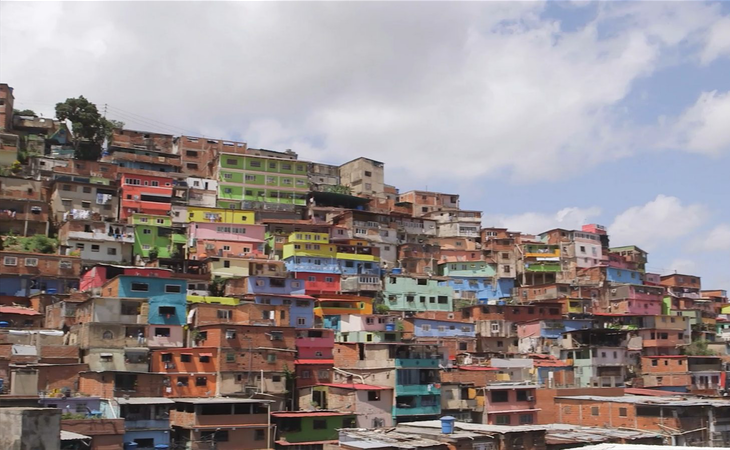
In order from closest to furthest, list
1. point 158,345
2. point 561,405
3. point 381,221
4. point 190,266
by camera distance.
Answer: point 158,345 → point 561,405 → point 190,266 → point 381,221

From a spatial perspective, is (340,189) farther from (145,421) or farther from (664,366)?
(145,421)

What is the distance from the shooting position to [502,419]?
47375 millimetres

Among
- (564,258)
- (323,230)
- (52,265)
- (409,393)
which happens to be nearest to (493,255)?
(564,258)

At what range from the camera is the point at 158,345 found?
44688 mm

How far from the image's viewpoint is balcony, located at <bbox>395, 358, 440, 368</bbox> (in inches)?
1850

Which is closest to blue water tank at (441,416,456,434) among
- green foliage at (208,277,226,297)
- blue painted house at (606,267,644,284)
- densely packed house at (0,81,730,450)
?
densely packed house at (0,81,730,450)

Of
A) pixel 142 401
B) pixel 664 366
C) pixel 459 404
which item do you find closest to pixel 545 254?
pixel 664 366

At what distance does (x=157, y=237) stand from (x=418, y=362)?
93.4 feet

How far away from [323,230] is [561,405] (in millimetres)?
29365

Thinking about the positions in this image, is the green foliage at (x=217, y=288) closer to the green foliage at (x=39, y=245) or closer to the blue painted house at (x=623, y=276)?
the green foliage at (x=39, y=245)

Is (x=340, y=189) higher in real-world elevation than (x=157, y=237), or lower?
higher

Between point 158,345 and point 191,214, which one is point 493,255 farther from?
point 158,345

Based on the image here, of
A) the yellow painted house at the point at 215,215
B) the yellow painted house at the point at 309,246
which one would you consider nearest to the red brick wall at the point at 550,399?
the yellow painted house at the point at 309,246

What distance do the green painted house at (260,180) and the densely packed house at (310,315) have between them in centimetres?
21
